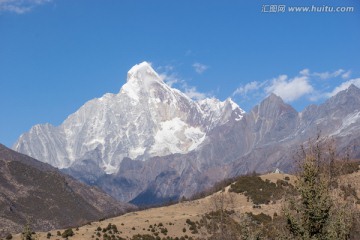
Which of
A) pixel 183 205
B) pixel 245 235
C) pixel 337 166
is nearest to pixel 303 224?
pixel 245 235

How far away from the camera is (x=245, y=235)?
1930 inches

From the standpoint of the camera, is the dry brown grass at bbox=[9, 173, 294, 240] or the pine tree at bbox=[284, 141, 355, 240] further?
the dry brown grass at bbox=[9, 173, 294, 240]

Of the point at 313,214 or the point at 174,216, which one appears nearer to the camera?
the point at 313,214

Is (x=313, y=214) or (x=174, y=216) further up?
(x=174, y=216)

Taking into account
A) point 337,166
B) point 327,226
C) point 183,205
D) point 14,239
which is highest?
point 183,205

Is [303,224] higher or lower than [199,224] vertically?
lower

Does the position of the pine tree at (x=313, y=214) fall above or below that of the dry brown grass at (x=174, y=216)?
below

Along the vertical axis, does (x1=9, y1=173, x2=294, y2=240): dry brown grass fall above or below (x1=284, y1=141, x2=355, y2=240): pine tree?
above

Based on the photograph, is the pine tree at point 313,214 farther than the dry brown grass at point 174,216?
No

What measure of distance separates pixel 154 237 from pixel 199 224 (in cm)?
1446

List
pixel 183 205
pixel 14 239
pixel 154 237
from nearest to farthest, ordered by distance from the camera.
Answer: pixel 14 239, pixel 154 237, pixel 183 205

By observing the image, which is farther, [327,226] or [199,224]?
[199,224]

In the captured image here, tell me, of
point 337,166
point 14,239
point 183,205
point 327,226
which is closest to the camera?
point 327,226

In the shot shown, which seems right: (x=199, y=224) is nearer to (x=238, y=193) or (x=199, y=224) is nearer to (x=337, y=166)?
(x=238, y=193)
